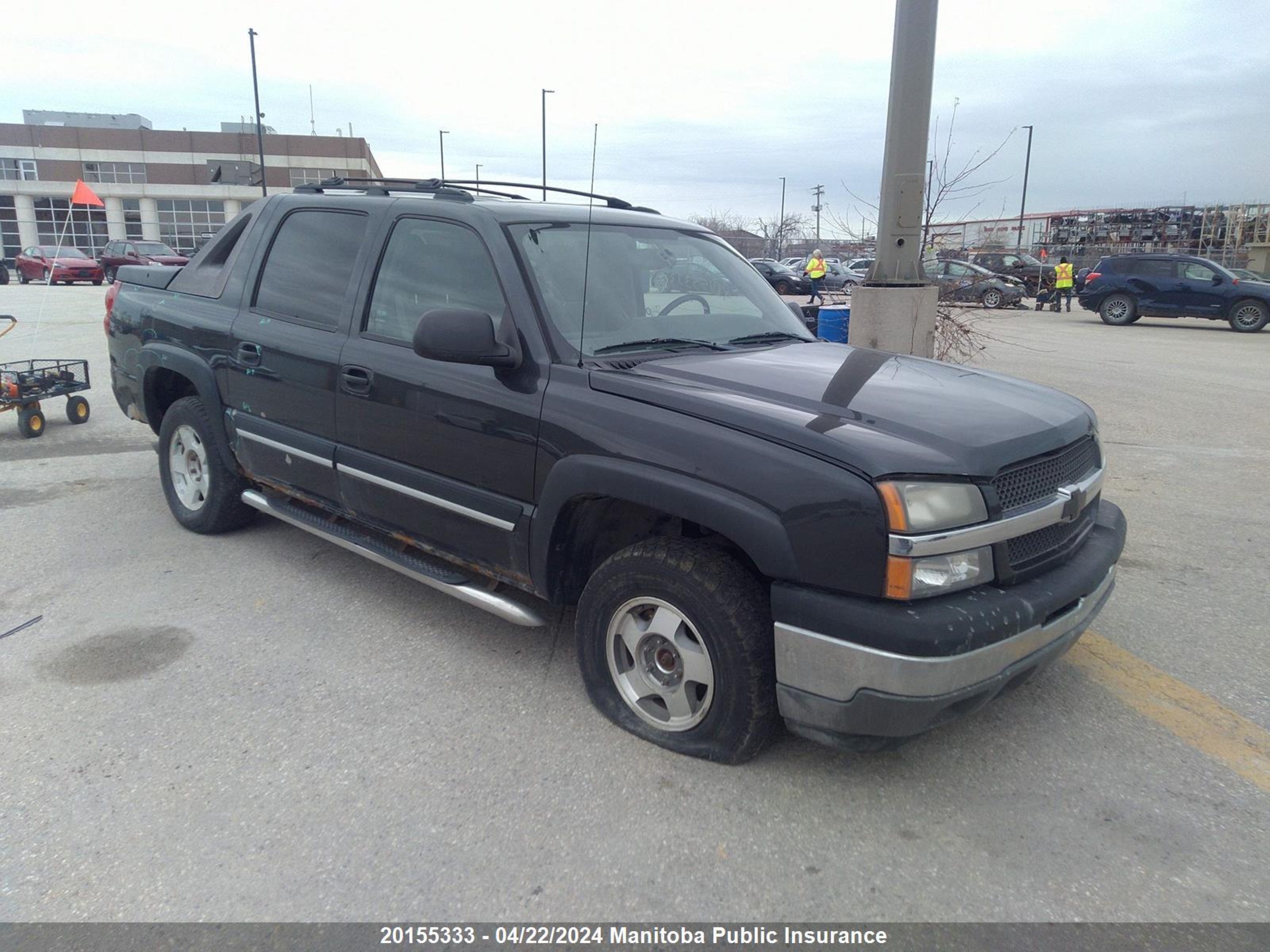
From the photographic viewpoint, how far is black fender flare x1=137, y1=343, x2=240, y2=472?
482 cm

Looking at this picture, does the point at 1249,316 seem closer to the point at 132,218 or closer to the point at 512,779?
the point at 512,779

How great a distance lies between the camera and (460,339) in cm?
318

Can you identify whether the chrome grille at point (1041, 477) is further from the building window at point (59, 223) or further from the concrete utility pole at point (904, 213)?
the building window at point (59, 223)

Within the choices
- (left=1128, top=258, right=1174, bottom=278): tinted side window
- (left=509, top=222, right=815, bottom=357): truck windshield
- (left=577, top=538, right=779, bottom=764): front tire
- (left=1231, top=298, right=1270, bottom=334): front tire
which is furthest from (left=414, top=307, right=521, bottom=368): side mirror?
(left=1128, top=258, right=1174, bottom=278): tinted side window

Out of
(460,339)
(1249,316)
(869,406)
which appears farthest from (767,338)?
(1249,316)

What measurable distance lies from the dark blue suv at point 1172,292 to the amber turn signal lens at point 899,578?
22.5 metres

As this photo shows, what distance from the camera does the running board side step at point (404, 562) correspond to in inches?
138

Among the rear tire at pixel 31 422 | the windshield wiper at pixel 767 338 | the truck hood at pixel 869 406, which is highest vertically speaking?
the windshield wiper at pixel 767 338

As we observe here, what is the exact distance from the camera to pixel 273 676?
3.62m

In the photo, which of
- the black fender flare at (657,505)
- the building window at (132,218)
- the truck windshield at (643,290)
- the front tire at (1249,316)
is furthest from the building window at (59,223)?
the black fender flare at (657,505)

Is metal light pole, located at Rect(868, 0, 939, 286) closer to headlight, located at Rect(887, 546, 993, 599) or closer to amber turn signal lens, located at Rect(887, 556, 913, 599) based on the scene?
headlight, located at Rect(887, 546, 993, 599)

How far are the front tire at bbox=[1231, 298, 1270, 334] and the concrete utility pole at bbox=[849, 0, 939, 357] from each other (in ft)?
54.2

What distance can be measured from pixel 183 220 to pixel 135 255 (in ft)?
117

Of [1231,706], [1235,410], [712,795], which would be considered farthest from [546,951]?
[1235,410]
